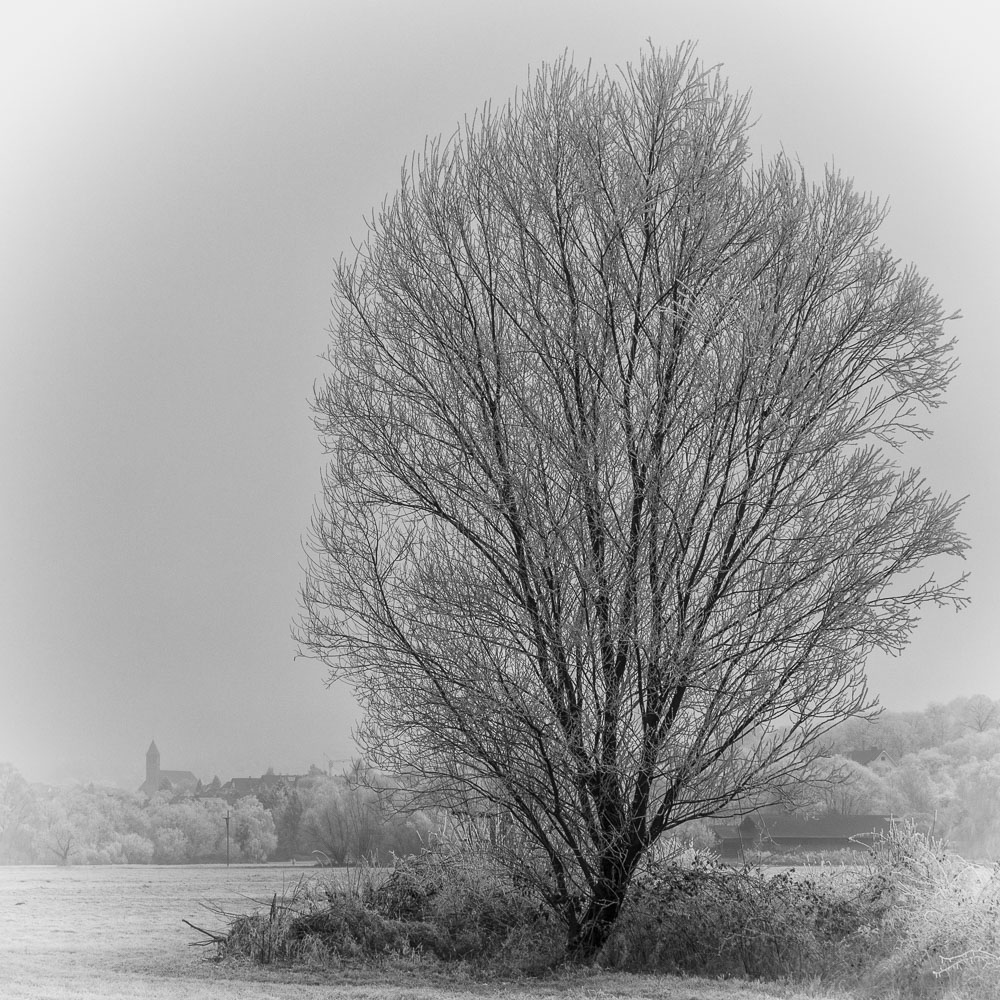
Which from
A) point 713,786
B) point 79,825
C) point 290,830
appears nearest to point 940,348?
point 713,786

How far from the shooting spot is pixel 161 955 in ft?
32.9

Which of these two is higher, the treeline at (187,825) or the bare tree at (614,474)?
the bare tree at (614,474)

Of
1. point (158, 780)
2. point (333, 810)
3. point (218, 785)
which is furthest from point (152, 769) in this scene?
point (333, 810)

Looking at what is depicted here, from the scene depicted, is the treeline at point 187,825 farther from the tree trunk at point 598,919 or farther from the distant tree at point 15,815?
the tree trunk at point 598,919

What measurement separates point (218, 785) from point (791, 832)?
10.0m

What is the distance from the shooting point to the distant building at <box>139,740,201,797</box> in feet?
67.0

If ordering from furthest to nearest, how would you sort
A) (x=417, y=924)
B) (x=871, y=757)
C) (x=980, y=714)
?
(x=980, y=714), (x=871, y=757), (x=417, y=924)

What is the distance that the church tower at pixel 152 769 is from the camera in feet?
70.8

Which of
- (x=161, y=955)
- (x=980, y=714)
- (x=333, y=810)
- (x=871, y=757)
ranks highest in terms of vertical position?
(x=980, y=714)

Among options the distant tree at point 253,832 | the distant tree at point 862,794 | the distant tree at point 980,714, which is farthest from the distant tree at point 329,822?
the distant tree at point 980,714

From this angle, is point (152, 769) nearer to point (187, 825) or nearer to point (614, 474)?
point (187, 825)

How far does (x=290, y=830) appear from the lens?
14320mm

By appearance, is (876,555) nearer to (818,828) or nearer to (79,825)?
(818,828)

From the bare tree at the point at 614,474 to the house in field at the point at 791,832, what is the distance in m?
3.72
